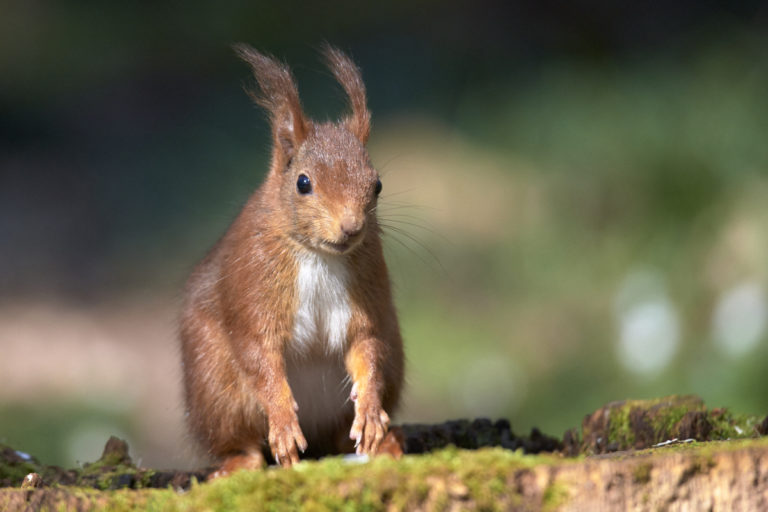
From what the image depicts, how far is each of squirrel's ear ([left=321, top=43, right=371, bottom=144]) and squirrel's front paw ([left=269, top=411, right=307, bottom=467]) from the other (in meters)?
1.11

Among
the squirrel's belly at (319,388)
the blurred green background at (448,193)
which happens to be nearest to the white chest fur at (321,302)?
the squirrel's belly at (319,388)

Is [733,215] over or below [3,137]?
below

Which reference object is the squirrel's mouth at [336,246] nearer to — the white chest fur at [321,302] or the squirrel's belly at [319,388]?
the white chest fur at [321,302]

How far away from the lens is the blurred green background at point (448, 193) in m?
7.47

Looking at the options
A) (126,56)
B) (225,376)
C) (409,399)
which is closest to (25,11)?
(126,56)

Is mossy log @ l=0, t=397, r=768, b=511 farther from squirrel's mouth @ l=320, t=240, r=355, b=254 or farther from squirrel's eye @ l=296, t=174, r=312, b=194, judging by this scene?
squirrel's eye @ l=296, t=174, r=312, b=194

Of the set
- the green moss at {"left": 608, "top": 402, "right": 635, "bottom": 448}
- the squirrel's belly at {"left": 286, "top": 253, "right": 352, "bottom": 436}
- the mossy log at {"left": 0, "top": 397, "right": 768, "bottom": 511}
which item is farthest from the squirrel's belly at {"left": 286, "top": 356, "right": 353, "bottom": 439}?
the mossy log at {"left": 0, "top": 397, "right": 768, "bottom": 511}

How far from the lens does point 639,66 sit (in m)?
8.80

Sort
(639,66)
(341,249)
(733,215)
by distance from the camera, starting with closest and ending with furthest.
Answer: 1. (341,249)
2. (733,215)
3. (639,66)

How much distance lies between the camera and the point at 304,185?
138 inches

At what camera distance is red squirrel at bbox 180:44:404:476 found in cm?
344

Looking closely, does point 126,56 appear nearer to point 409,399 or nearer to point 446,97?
point 446,97

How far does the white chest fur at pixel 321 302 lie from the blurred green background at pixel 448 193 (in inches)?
108

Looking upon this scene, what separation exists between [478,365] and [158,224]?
136 inches
